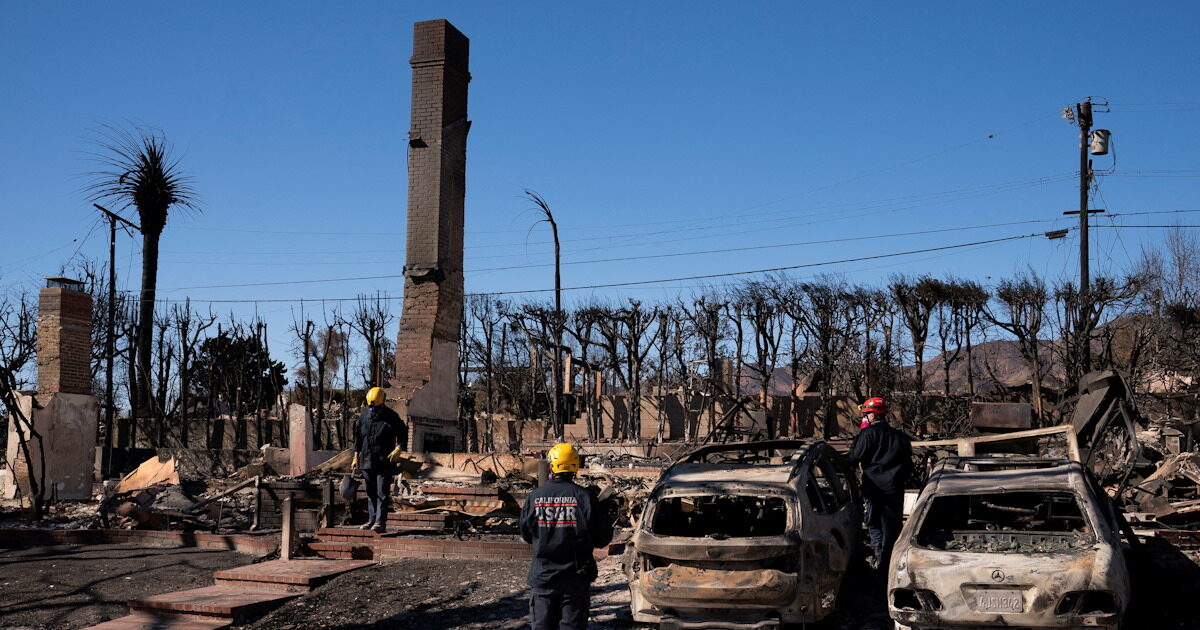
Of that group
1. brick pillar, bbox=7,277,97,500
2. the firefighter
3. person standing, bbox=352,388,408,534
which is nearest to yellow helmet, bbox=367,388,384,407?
person standing, bbox=352,388,408,534

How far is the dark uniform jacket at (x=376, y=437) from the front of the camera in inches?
493

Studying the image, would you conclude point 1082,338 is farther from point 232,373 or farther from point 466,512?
point 232,373

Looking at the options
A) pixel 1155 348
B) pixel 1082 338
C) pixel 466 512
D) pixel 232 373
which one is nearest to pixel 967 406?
pixel 1082 338

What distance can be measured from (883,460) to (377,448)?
20.0ft

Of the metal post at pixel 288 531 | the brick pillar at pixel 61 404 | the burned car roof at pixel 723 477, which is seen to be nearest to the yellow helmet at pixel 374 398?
the metal post at pixel 288 531

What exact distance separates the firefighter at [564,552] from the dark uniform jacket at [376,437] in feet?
20.4

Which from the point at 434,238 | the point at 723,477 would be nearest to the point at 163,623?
the point at 723,477

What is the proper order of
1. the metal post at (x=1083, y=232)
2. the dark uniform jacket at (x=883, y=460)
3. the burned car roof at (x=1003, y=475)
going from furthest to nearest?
the metal post at (x=1083, y=232), the dark uniform jacket at (x=883, y=460), the burned car roof at (x=1003, y=475)

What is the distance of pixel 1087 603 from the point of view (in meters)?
6.74

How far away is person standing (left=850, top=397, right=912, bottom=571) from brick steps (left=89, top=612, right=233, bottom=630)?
5944mm

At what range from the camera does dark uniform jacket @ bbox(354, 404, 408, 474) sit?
41.1 ft

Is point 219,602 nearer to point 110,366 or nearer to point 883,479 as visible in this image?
point 883,479

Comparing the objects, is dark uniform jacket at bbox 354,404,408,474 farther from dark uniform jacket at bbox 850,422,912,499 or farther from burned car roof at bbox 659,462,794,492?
dark uniform jacket at bbox 850,422,912,499

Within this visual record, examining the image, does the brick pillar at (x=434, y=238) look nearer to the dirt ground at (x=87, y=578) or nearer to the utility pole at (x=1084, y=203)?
the dirt ground at (x=87, y=578)
